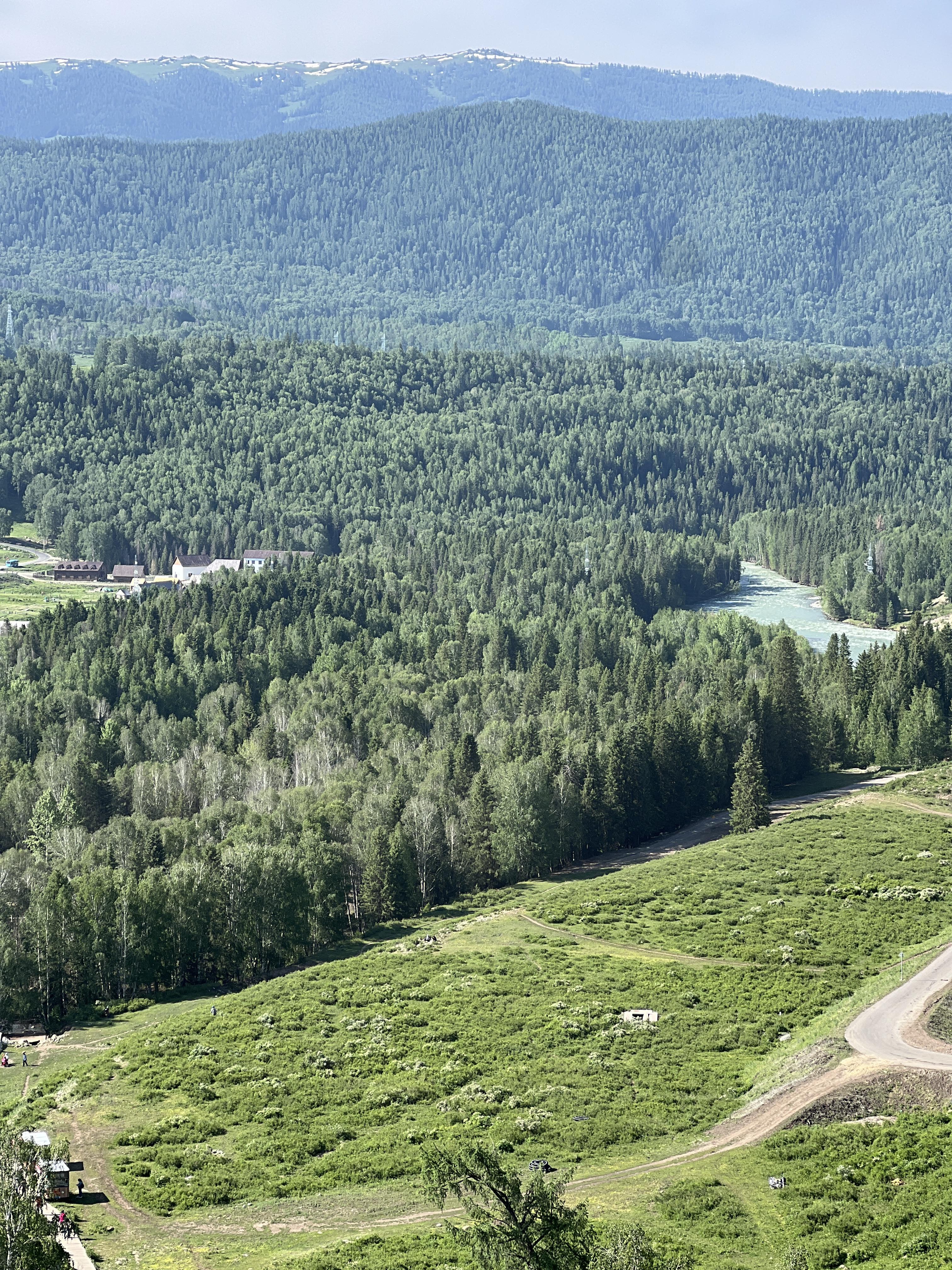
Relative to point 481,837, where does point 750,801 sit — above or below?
above

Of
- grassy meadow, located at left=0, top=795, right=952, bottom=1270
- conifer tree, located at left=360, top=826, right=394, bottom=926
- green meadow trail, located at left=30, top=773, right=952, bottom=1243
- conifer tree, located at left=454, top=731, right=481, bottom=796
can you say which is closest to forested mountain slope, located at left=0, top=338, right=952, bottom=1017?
conifer tree, located at left=360, top=826, right=394, bottom=926

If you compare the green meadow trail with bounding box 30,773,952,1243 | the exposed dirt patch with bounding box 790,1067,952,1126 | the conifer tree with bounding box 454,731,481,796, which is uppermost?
the exposed dirt patch with bounding box 790,1067,952,1126

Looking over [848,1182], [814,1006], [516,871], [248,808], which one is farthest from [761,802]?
[848,1182]

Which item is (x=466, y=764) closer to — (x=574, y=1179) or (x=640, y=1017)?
(x=640, y=1017)

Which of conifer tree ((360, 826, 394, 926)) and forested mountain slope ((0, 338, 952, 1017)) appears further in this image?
conifer tree ((360, 826, 394, 926))

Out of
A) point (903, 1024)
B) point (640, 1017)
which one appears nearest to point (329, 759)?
point (640, 1017)

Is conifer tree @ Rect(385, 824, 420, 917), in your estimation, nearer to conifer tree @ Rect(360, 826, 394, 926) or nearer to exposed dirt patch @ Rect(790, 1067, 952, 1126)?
conifer tree @ Rect(360, 826, 394, 926)

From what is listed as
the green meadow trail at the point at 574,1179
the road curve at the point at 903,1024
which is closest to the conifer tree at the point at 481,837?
the road curve at the point at 903,1024
